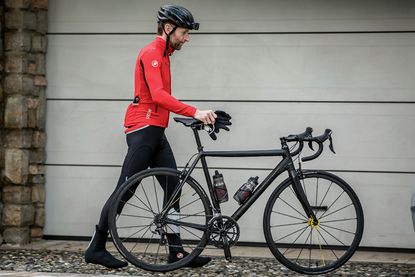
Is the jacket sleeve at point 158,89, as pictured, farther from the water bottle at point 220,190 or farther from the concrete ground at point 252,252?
the concrete ground at point 252,252

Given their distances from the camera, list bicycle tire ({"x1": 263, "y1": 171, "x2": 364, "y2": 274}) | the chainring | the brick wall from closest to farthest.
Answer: the chainring < bicycle tire ({"x1": 263, "y1": 171, "x2": 364, "y2": 274}) < the brick wall

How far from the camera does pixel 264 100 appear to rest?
26.1 ft

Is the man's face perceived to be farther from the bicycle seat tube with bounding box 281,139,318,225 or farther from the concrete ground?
the concrete ground

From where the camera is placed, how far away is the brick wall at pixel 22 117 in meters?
7.92

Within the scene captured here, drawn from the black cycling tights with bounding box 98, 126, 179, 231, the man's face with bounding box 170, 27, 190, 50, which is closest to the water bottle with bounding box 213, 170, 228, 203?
the black cycling tights with bounding box 98, 126, 179, 231

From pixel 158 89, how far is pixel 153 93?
45 millimetres

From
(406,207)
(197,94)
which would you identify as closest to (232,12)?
(197,94)

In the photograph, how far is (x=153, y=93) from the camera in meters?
6.21

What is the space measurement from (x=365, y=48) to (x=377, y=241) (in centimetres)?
165

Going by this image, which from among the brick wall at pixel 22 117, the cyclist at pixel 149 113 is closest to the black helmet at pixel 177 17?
the cyclist at pixel 149 113

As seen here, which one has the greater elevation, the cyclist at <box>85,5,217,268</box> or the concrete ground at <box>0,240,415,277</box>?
the cyclist at <box>85,5,217,268</box>

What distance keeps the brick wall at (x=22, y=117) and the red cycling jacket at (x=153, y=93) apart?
1.82m

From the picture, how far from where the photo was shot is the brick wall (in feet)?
26.0

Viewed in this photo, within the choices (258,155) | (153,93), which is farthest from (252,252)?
(153,93)
